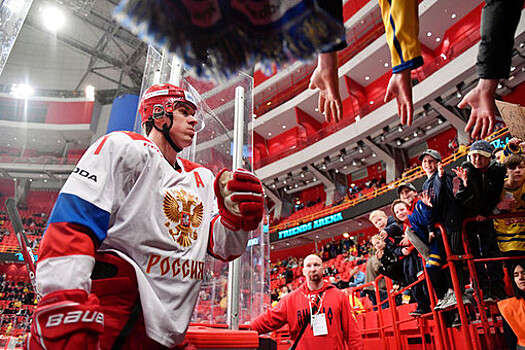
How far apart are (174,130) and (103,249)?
20.9 inches

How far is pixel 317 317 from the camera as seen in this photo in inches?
117

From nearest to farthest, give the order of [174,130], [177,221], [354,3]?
1. [177,221]
2. [174,130]
3. [354,3]

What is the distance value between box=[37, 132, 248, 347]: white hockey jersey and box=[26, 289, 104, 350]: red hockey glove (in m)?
0.04

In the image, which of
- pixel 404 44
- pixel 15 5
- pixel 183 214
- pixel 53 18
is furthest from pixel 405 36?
pixel 53 18

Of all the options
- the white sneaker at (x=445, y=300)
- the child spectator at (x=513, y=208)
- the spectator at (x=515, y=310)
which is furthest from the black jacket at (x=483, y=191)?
the white sneaker at (x=445, y=300)

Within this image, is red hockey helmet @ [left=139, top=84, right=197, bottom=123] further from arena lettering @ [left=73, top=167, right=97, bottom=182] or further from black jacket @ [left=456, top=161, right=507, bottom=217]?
black jacket @ [left=456, top=161, right=507, bottom=217]

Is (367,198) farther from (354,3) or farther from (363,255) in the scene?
(354,3)

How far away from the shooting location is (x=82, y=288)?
0.90 m

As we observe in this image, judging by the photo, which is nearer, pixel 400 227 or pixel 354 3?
pixel 400 227

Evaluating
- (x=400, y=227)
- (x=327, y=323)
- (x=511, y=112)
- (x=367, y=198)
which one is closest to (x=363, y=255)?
(x=367, y=198)

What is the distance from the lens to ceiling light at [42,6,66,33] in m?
14.1

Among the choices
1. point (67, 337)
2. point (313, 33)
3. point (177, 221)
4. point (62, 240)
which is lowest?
point (67, 337)

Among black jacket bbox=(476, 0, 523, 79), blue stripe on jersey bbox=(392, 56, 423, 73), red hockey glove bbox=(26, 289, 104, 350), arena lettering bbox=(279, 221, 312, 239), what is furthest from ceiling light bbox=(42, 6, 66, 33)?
black jacket bbox=(476, 0, 523, 79)

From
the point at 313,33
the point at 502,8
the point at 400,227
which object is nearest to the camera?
the point at 313,33
